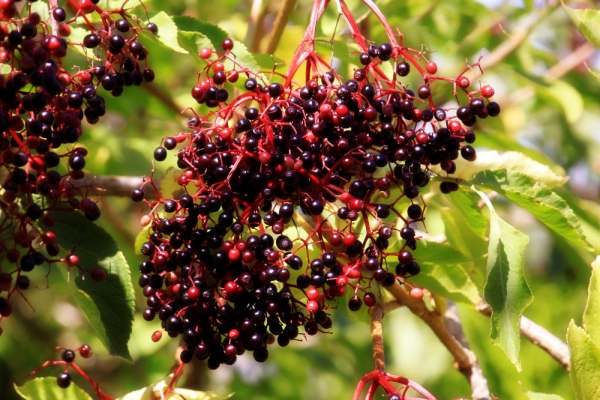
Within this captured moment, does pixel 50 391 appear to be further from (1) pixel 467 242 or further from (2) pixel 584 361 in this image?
(2) pixel 584 361

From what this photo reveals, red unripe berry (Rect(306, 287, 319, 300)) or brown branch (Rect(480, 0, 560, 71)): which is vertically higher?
brown branch (Rect(480, 0, 560, 71))

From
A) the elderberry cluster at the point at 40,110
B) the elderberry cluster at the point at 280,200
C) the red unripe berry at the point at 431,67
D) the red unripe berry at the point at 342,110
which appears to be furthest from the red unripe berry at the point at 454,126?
the elderberry cluster at the point at 40,110

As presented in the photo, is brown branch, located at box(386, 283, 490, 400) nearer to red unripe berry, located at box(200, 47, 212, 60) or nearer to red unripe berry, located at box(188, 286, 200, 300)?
red unripe berry, located at box(188, 286, 200, 300)

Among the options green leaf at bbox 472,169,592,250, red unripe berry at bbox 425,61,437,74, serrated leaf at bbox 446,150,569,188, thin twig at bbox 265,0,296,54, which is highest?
thin twig at bbox 265,0,296,54

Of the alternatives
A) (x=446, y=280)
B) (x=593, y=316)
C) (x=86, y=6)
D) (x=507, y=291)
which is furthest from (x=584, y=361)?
(x=86, y=6)

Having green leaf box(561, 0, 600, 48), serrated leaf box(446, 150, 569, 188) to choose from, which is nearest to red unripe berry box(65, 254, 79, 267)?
serrated leaf box(446, 150, 569, 188)

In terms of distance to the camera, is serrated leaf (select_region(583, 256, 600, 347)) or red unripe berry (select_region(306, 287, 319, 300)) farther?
serrated leaf (select_region(583, 256, 600, 347))

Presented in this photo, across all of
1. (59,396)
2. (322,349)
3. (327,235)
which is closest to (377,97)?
(327,235)
